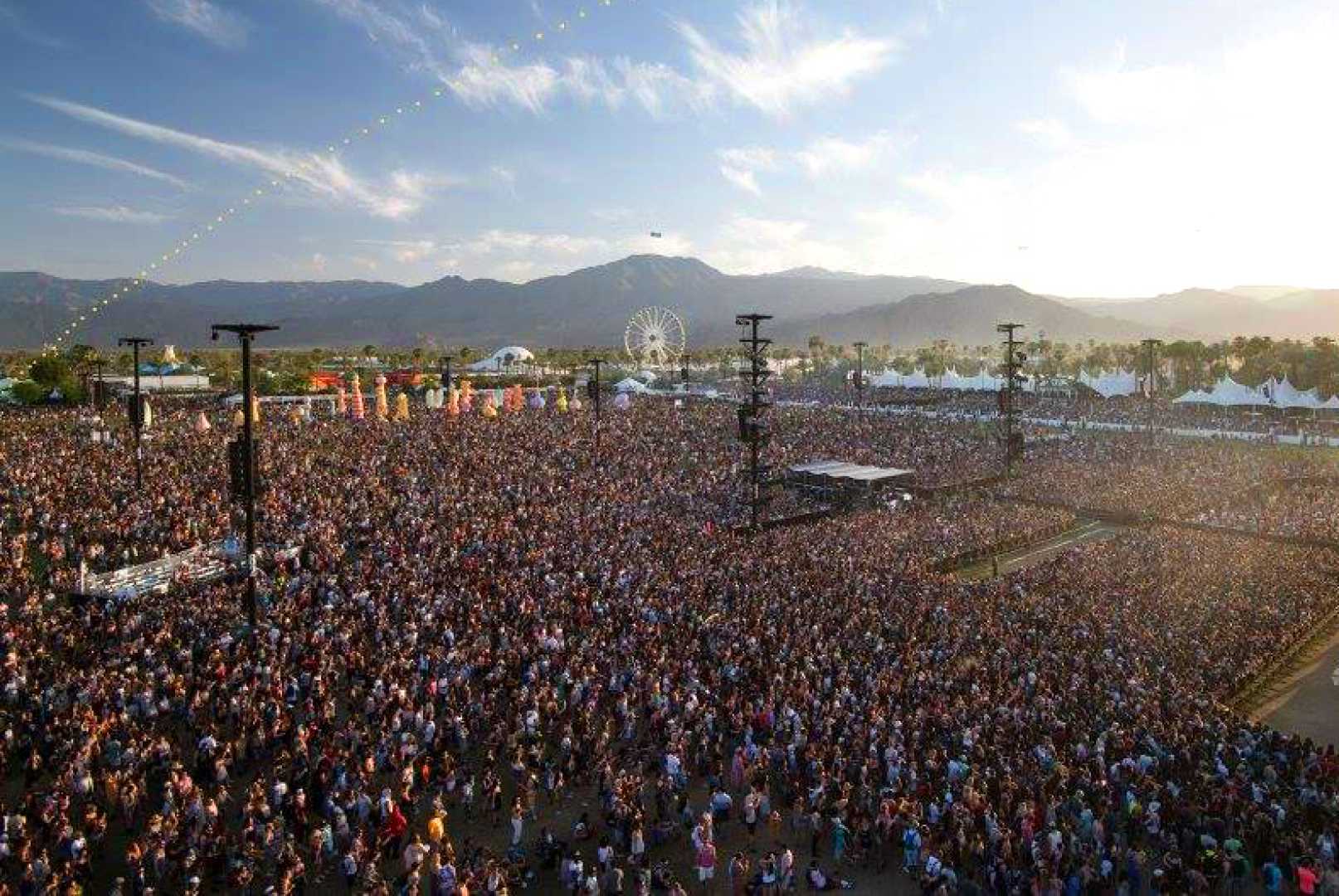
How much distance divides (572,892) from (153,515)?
2158 cm

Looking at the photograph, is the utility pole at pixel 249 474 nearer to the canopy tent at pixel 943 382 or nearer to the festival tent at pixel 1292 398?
the festival tent at pixel 1292 398

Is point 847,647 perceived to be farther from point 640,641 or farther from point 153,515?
point 153,515

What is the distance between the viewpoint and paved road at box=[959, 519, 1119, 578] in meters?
30.2

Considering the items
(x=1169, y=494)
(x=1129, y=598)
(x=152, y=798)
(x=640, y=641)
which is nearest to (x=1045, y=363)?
(x=1169, y=494)

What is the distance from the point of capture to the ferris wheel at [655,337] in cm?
11459

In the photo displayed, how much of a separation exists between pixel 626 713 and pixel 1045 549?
22.6 m

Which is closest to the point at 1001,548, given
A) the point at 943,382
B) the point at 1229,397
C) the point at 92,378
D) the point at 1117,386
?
the point at 1229,397

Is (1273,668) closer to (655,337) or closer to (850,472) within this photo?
(850,472)

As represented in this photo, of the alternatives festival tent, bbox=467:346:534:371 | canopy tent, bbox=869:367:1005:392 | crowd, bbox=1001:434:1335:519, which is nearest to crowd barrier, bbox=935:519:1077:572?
crowd, bbox=1001:434:1335:519

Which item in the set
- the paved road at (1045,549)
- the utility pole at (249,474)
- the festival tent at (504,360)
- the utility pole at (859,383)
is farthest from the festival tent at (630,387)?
the utility pole at (249,474)

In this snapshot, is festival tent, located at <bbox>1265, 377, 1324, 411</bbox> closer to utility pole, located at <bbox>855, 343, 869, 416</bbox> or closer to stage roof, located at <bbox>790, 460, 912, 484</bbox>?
utility pole, located at <bbox>855, 343, 869, 416</bbox>

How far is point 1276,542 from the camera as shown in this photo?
3222 cm

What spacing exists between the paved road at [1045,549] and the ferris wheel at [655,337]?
249ft

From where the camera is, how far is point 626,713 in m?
15.9
